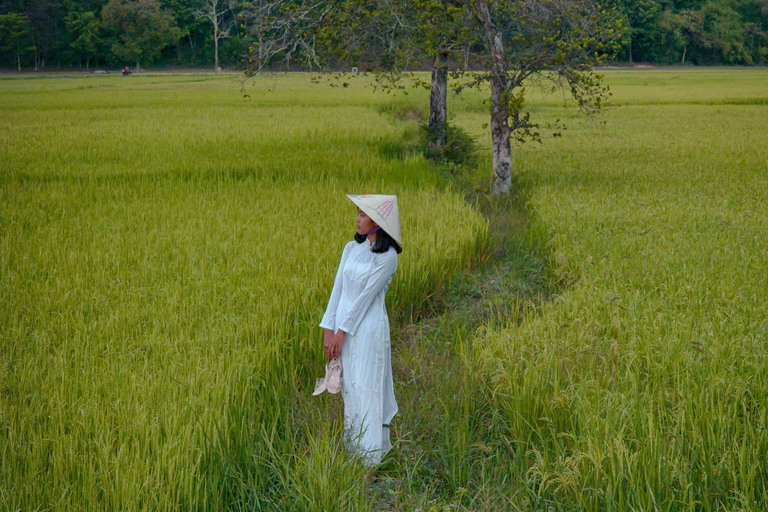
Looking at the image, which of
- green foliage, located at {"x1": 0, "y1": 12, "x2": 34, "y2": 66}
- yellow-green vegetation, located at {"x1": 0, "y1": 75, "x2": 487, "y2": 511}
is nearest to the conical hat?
yellow-green vegetation, located at {"x1": 0, "y1": 75, "x2": 487, "y2": 511}

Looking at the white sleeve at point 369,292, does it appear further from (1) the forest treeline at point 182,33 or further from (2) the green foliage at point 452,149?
(1) the forest treeline at point 182,33

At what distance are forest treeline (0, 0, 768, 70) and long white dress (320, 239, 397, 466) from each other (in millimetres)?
44087

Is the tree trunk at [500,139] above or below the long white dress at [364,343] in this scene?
above

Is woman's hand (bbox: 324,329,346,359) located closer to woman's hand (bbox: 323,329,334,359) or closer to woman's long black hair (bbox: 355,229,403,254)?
woman's hand (bbox: 323,329,334,359)

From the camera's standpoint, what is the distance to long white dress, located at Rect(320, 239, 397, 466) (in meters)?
3.05

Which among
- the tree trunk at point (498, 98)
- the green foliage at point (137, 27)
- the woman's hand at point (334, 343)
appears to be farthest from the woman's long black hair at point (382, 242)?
the green foliage at point (137, 27)

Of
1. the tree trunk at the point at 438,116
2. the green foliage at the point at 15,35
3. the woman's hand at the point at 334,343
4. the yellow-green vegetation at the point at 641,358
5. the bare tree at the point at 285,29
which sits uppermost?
the green foliage at the point at 15,35

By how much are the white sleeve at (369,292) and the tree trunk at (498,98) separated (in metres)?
6.30

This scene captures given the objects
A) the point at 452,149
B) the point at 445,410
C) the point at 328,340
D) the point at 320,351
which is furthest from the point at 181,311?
the point at 452,149

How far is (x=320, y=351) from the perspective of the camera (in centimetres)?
396

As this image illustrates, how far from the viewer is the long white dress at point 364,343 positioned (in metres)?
3.05

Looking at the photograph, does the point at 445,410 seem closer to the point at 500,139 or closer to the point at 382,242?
the point at 382,242

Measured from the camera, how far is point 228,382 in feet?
9.82

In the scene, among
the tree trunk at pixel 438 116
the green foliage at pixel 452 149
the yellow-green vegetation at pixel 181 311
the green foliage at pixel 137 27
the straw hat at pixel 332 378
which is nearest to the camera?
the yellow-green vegetation at pixel 181 311
